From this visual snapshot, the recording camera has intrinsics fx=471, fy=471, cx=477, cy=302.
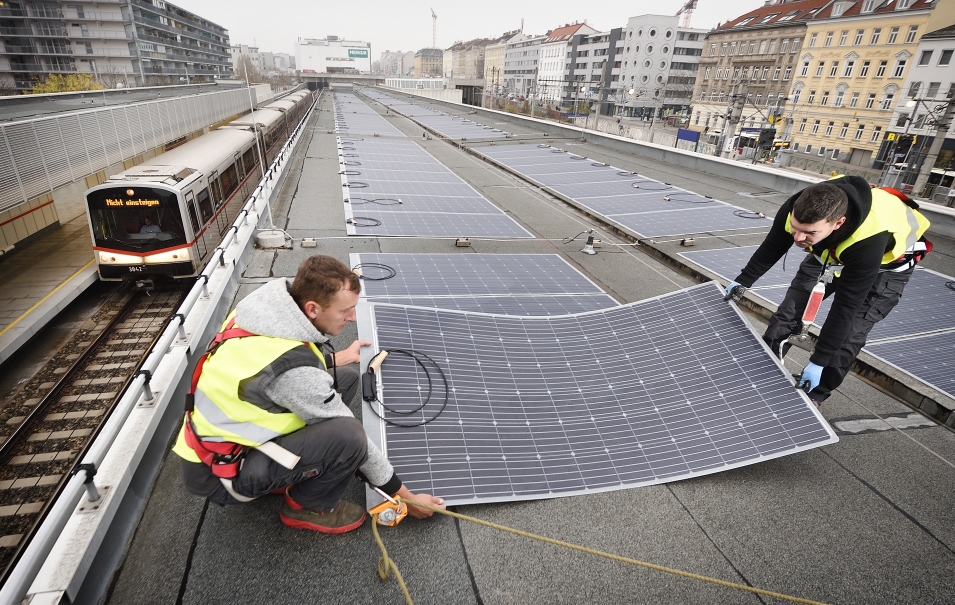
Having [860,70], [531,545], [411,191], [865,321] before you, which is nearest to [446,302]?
[531,545]

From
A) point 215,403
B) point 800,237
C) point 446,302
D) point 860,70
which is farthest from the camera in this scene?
point 860,70

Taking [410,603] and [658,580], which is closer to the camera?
[410,603]

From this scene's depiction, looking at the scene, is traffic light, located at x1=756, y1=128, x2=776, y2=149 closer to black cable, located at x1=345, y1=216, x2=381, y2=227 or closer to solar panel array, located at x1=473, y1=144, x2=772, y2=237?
solar panel array, located at x1=473, y1=144, x2=772, y2=237

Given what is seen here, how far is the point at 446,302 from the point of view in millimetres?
6750

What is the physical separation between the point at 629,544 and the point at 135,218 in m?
12.4

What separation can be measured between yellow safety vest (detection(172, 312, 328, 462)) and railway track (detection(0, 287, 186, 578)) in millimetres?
4620

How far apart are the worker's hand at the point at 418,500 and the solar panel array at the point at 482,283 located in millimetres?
3413

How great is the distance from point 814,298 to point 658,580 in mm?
3023

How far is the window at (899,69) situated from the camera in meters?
41.4

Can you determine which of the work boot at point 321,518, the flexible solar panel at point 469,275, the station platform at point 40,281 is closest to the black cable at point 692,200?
the flexible solar panel at point 469,275

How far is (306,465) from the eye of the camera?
2.72 meters

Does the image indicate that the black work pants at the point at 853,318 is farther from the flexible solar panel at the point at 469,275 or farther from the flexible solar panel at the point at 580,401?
the flexible solar panel at the point at 469,275

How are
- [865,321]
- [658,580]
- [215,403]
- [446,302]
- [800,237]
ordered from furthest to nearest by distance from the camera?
[446,302] → [865,321] → [800,237] → [658,580] → [215,403]

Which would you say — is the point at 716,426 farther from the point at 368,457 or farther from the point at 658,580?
the point at 368,457
